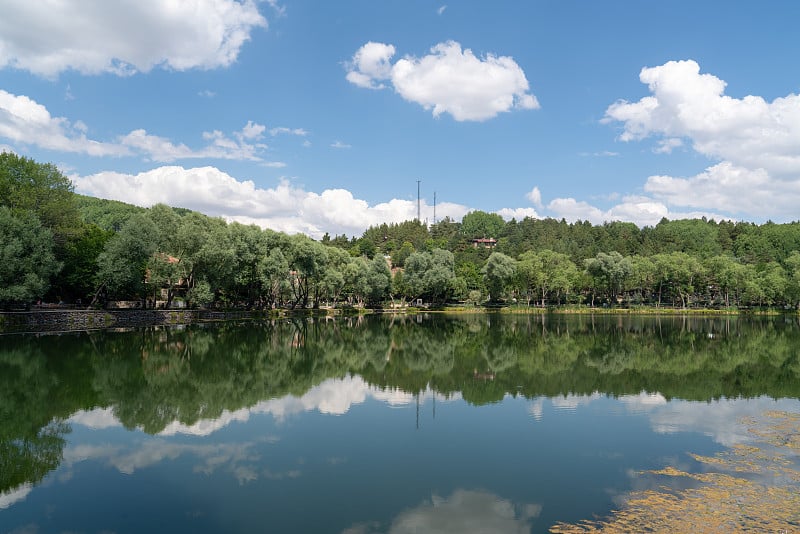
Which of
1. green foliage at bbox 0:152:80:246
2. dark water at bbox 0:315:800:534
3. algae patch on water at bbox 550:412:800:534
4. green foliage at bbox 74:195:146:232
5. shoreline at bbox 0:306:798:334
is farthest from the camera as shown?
green foliage at bbox 74:195:146:232

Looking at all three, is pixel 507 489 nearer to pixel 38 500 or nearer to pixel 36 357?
pixel 38 500

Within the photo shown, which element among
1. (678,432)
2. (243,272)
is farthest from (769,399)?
(243,272)

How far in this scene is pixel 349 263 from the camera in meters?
85.9

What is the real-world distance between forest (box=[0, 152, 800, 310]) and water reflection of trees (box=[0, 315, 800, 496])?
11918 millimetres

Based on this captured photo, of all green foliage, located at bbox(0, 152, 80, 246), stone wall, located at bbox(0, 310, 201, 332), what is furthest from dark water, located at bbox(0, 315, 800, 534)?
green foliage, located at bbox(0, 152, 80, 246)

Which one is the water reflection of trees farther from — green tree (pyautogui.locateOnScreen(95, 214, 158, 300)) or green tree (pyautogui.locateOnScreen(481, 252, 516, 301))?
green tree (pyautogui.locateOnScreen(481, 252, 516, 301))

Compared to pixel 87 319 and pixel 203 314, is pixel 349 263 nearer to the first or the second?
pixel 203 314

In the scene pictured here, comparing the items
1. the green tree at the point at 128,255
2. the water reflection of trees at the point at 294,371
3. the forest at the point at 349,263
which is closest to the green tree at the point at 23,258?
the forest at the point at 349,263

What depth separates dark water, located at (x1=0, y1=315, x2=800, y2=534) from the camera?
9641mm

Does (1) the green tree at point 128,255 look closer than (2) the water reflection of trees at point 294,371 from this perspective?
No

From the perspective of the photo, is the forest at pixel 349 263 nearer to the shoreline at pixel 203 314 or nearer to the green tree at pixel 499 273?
the green tree at pixel 499 273

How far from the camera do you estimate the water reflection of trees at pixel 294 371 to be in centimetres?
1709

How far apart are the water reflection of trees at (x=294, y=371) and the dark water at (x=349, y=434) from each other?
0.14m

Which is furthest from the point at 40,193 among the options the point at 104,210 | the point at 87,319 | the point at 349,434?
the point at 104,210
